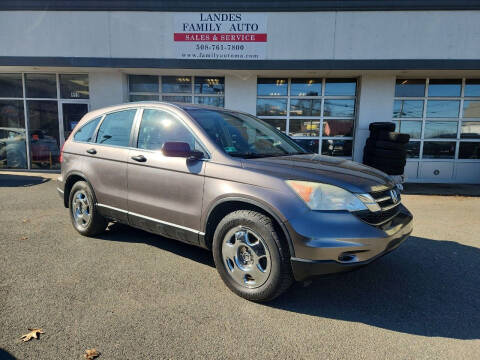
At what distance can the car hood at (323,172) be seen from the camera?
9.18ft

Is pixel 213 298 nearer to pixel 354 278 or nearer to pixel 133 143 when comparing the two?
pixel 354 278

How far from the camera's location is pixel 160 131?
371 centimetres

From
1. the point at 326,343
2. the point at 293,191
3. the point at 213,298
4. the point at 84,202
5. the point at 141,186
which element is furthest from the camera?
the point at 84,202

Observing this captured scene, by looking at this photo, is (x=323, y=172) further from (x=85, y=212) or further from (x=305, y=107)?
(x=305, y=107)

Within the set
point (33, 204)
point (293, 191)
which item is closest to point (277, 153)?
point (293, 191)

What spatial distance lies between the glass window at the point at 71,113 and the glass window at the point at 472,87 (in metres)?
12.5

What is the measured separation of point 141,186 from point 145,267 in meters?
0.94

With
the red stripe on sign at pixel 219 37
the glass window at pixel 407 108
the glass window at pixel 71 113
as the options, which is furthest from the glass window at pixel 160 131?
the glass window at pixel 407 108

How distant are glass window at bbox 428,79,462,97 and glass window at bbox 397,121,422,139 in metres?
1.00

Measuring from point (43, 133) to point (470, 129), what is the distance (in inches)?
562

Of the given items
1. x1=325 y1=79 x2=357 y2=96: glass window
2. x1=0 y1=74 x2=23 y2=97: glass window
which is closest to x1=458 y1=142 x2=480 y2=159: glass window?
x1=325 y1=79 x2=357 y2=96: glass window

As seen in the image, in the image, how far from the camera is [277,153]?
3637mm

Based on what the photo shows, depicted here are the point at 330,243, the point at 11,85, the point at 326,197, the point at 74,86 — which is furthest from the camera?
the point at 11,85

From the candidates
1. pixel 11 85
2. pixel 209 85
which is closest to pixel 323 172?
pixel 209 85
